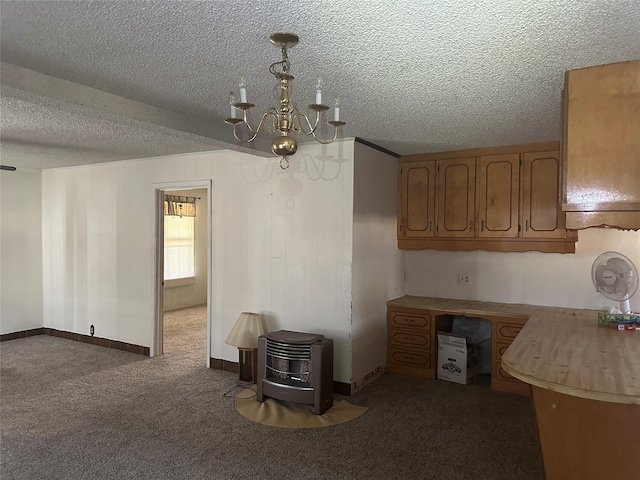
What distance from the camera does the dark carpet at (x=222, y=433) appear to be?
2783 millimetres

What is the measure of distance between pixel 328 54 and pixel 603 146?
1.41 metres

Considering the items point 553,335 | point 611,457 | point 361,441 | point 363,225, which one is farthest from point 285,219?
point 611,457

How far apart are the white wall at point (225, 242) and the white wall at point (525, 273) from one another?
1.47 meters

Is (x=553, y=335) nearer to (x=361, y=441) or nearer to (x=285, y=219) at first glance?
(x=361, y=441)

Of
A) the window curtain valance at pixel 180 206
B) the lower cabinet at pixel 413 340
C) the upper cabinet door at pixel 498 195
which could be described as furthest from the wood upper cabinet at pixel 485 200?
the window curtain valance at pixel 180 206

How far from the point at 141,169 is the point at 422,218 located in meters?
3.36

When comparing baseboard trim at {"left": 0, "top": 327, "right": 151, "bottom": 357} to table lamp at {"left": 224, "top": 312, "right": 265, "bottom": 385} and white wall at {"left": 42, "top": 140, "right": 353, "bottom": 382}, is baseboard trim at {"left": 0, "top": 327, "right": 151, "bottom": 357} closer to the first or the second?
white wall at {"left": 42, "top": 140, "right": 353, "bottom": 382}

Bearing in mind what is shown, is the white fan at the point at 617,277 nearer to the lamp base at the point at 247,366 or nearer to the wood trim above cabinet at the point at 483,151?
the wood trim above cabinet at the point at 483,151

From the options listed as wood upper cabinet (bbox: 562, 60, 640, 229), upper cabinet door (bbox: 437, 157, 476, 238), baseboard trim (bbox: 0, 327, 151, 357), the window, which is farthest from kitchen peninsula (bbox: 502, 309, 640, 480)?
the window

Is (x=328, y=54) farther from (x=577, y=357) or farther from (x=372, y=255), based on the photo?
(x=372, y=255)

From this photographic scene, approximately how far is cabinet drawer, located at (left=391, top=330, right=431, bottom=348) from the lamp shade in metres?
1.39

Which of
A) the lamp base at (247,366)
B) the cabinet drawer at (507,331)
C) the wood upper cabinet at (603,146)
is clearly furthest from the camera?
the lamp base at (247,366)

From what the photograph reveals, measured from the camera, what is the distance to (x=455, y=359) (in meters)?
4.37

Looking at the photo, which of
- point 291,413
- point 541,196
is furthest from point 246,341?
point 541,196
